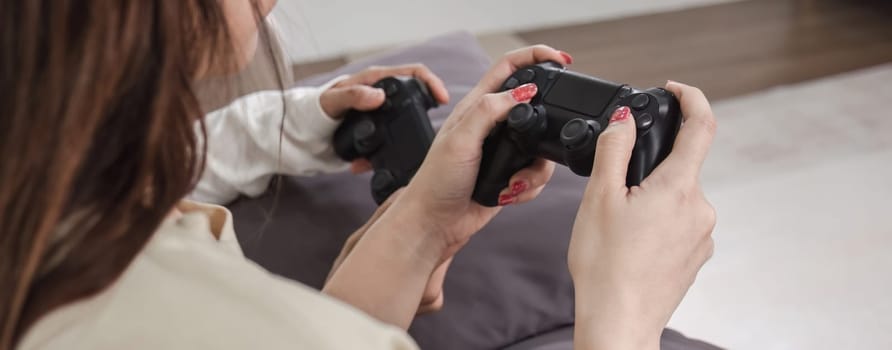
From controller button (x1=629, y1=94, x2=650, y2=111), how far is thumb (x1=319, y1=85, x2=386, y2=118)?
344 millimetres

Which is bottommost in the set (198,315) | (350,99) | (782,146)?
(782,146)

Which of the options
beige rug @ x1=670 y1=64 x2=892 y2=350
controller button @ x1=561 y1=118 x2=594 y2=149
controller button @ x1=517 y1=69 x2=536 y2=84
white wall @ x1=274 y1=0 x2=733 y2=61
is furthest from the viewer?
white wall @ x1=274 y1=0 x2=733 y2=61

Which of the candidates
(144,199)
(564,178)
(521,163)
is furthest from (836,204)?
(144,199)

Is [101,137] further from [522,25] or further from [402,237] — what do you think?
[522,25]

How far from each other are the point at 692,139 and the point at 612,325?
0.51ft

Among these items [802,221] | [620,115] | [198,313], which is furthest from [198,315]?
[802,221]

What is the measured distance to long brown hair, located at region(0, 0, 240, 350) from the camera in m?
0.43

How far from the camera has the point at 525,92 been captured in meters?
0.84

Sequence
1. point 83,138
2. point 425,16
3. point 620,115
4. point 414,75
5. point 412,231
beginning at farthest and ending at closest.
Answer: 1. point 425,16
2. point 414,75
3. point 412,231
4. point 620,115
5. point 83,138

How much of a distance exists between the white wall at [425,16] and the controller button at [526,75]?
1568 millimetres

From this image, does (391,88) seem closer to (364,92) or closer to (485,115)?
(364,92)

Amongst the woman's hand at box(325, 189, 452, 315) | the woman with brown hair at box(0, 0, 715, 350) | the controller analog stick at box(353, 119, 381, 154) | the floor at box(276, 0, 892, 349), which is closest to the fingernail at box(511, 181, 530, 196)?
the woman's hand at box(325, 189, 452, 315)

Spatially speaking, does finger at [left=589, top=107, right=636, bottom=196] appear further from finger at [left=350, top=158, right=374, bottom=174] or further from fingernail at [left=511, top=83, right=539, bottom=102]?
finger at [left=350, top=158, right=374, bottom=174]

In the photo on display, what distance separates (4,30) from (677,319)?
121cm
